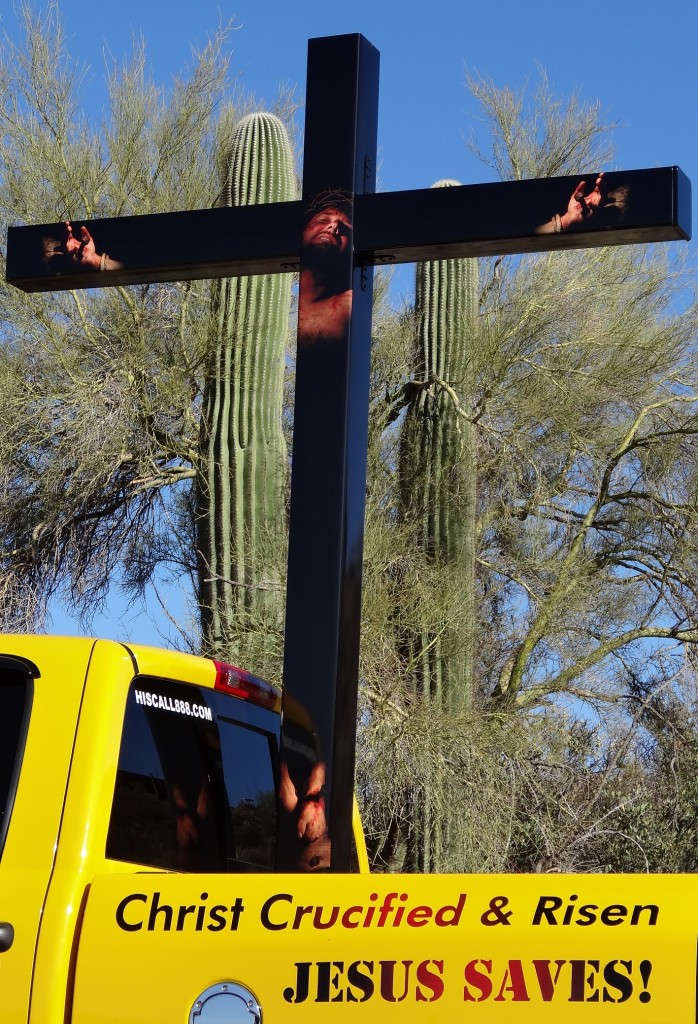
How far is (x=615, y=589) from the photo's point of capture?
47.5 ft

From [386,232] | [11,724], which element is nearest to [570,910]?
[11,724]

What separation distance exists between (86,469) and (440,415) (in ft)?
11.8

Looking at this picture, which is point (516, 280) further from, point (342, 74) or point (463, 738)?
point (342, 74)

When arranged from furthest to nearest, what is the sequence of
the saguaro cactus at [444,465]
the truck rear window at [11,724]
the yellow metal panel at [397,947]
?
the saguaro cactus at [444,465], the truck rear window at [11,724], the yellow metal panel at [397,947]

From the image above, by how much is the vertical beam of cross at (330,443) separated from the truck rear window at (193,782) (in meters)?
0.20

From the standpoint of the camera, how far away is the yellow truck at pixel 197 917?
251cm

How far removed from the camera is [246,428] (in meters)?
13.1

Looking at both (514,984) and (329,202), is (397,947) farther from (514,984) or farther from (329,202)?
(329,202)

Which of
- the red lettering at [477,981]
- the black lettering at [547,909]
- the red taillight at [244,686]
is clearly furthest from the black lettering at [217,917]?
the red taillight at [244,686]

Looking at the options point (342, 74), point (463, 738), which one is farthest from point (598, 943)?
point (463, 738)

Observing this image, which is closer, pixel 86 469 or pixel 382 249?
pixel 382 249

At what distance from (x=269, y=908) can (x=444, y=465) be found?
1121 cm

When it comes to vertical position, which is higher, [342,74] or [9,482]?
[9,482]

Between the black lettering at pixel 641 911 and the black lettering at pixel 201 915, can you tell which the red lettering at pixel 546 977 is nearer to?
the black lettering at pixel 641 911
